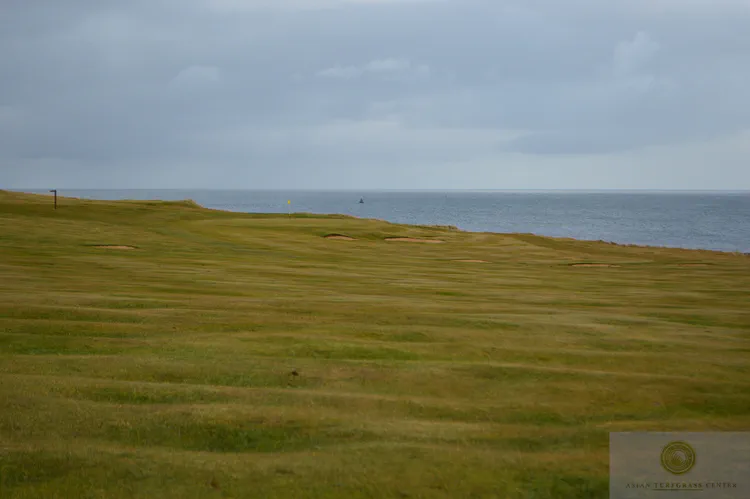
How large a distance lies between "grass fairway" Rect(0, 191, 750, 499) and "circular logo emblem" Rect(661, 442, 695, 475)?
57cm

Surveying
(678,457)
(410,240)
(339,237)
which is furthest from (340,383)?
(410,240)

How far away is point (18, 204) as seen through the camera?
171 feet

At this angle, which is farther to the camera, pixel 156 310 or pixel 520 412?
pixel 156 310

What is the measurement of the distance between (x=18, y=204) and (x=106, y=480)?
5255 centimetres

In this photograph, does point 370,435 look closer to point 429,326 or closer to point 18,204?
point 429,326

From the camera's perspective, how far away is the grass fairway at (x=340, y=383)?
6.40m

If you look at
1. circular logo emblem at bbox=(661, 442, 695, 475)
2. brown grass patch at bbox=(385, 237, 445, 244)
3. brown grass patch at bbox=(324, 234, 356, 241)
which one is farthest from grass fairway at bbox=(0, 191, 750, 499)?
brown grass patch at bbox=(385, 237, 445, 244)

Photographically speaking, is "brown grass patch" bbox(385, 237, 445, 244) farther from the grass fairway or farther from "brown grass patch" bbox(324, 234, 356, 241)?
the grass fairway

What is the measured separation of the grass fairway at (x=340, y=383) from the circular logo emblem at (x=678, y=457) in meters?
0.57

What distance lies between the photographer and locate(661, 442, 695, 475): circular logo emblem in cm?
651

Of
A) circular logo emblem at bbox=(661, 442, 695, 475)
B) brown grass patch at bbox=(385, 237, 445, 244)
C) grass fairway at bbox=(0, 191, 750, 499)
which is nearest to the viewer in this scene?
grass fairway at bbox=(0, 191, 750, 499)

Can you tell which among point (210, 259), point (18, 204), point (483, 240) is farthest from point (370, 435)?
point (18, 204)

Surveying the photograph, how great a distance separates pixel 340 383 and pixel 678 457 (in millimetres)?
4244

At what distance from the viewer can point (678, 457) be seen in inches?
265
